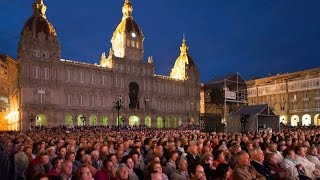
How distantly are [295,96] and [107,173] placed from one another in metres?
76.0

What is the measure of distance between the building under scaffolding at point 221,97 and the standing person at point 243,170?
170ft

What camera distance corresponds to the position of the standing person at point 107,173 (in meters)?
7.93

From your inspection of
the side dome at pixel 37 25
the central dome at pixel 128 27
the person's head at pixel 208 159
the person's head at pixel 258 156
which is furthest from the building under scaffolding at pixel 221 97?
the person's head at pixel 258 156

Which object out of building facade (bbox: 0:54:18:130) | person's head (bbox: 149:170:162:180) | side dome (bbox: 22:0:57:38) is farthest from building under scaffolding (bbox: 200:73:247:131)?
person's head (bbox: 149:170:162:180)

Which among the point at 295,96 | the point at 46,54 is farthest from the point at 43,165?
the point at 295,96

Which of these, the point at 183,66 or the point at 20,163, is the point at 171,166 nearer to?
the point at 20,163

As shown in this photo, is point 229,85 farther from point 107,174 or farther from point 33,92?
point 107,174

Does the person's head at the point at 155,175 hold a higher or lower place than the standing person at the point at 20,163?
higher

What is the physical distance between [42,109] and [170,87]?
31.6 meters

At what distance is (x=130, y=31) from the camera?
7706 cm

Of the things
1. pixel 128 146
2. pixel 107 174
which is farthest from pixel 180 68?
pixel 107 174

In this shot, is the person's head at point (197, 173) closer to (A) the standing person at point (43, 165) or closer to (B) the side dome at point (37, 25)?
(A) the standing person at point (43, 165)

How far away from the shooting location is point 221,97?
82.1 m

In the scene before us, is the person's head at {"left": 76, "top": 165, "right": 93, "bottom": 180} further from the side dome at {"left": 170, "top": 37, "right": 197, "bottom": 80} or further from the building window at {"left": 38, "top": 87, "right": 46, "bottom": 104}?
the side dome at {"left": 170, "top": 37, "right": 197, "bottom": 80}
